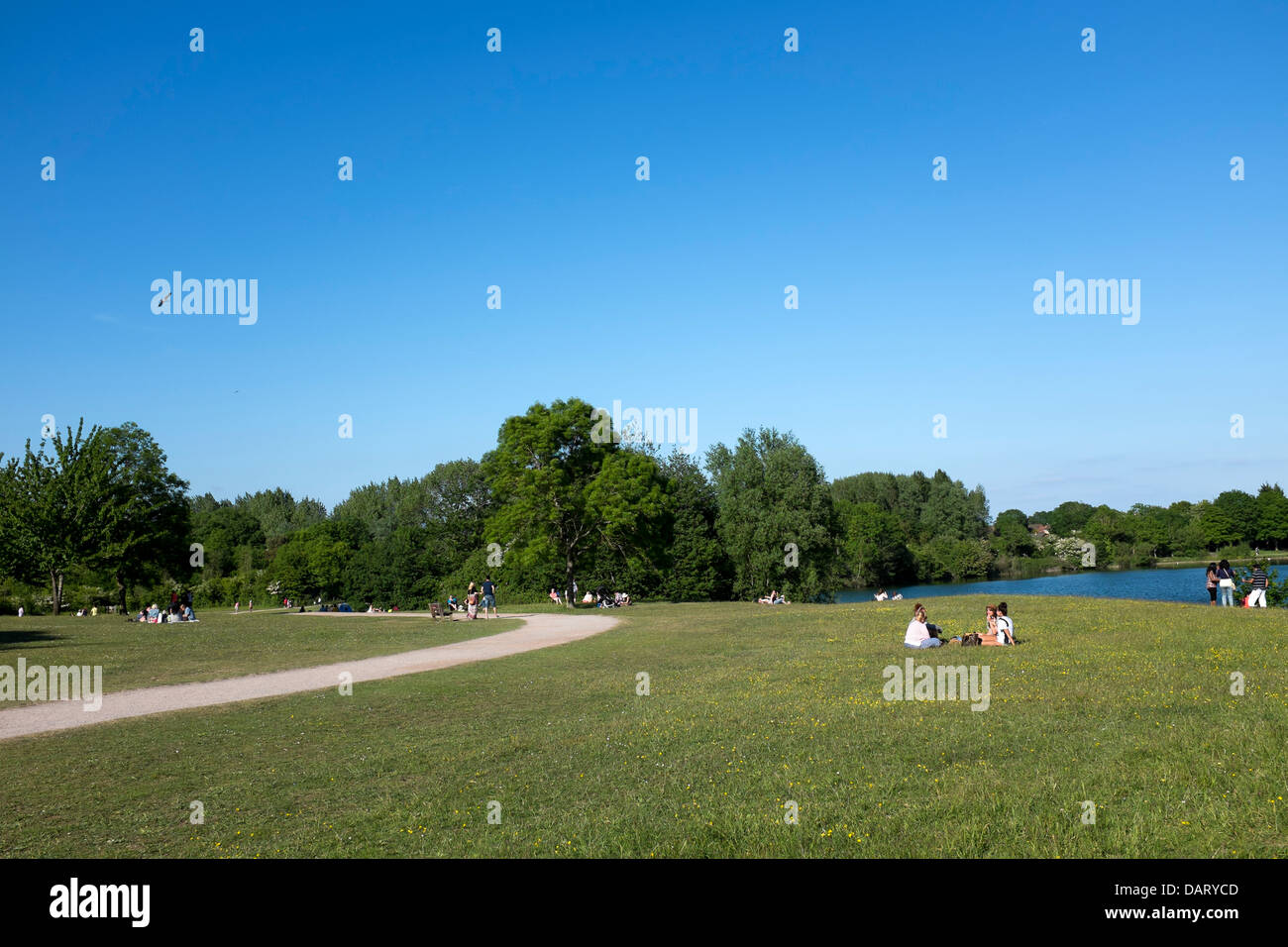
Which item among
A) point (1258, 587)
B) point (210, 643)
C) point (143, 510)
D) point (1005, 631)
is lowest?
point (210, 643)

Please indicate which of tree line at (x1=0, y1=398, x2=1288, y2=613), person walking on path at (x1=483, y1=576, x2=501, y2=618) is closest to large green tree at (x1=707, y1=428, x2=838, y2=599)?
tree line at (x1=0, y1=398, x2=1288, y2=613)

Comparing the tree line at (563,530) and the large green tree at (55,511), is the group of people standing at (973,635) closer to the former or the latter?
the tree line at (563,530)

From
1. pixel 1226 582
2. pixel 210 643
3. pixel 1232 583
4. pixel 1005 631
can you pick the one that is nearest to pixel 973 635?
pixel 1005 631

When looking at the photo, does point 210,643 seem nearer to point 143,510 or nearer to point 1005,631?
point 1005,631

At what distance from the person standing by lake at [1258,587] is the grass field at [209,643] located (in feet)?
91.9

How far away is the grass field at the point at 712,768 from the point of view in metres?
7.64

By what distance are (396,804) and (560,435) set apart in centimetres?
4415

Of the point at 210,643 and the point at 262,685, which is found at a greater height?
the point at 262,685

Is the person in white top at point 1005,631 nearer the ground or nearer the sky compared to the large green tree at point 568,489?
nearer the ground

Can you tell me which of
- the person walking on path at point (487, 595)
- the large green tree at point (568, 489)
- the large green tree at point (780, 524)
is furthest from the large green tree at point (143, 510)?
the large green tree at point (780, 524)

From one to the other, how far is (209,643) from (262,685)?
1005cm

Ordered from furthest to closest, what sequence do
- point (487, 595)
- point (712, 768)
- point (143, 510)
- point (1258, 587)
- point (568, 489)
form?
point (143, 510) < point (568, 489) < point (487, 595) < point (1258, 587) < point (712, 768)

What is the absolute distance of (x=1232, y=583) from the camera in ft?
99.0
